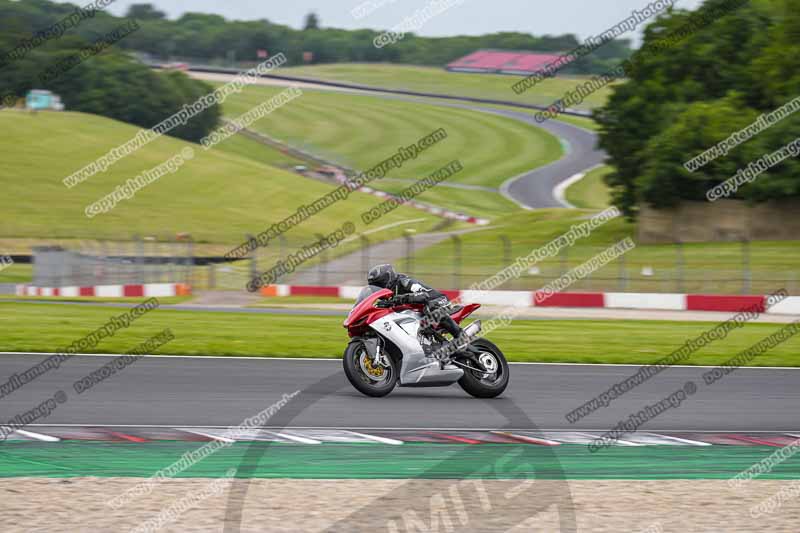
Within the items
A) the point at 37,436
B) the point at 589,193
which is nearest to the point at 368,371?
the point at 37,436

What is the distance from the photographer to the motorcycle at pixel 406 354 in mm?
11328

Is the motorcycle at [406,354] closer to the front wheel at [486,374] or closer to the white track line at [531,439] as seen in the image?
the front wheel at [486,374]

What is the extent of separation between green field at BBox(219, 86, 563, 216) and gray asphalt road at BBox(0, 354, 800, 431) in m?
54.8

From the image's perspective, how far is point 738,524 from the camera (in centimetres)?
693

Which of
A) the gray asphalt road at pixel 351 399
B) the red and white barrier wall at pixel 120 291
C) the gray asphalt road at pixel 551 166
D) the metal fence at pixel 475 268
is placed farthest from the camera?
the gray asphalt road at pixel 551 166

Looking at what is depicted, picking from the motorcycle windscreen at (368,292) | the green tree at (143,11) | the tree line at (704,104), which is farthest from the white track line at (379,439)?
the green tree at (143,11)

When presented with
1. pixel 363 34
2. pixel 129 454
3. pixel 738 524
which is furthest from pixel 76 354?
pixel 363 34

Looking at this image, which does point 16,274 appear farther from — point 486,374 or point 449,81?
point 449,81

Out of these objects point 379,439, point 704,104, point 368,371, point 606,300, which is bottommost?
point 606,300

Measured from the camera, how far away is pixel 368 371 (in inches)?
452

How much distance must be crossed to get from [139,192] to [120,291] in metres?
23.4

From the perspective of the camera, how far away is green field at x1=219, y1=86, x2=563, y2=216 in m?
78.7

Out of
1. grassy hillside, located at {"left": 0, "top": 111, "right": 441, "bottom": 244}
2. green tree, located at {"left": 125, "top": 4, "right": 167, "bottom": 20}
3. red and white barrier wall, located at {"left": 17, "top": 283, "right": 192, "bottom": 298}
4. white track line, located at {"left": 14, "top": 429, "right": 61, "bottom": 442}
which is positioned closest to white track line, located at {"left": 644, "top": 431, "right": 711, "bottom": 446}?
white track line, located at {"left": 14, "top": 429, "right": 61, "bottom": 442}

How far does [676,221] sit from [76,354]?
2942cm
